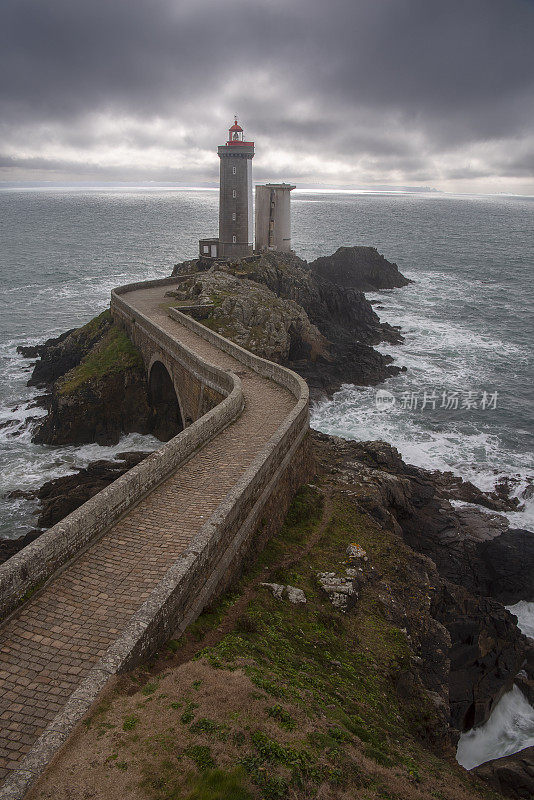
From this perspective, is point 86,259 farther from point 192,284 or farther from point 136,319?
point 136,319

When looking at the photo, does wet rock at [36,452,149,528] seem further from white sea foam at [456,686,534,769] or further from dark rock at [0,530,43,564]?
white sea foam at [456,686,534,769]

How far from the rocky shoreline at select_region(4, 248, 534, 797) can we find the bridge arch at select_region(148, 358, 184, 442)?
0.31 m

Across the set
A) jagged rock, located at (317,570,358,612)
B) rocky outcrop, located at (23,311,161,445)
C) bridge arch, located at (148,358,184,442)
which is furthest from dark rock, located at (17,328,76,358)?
jagged rock, located at (317,570,358,612)

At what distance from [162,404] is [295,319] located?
39.1 ft

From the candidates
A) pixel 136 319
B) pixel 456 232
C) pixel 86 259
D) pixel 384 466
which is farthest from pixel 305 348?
pixel 456 232

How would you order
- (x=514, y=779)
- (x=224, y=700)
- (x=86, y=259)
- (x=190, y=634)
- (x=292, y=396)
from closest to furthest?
1. (x=224, y=700)
2. (x=190, y=634)
3. (x=514, y=779)
4. (x=292, y=396)
5. (x=86, y=259)

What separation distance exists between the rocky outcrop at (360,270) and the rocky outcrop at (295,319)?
16003mm

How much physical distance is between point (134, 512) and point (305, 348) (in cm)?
2572

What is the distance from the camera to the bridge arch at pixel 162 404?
2681cm

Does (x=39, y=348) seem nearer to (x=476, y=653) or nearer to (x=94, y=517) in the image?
(x=94, y=517)

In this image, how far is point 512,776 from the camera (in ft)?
35.4

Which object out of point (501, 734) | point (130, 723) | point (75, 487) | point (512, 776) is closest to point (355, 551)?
point (512, 776)

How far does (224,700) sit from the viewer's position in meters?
6.36

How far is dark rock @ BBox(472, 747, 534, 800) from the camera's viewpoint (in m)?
10.5
